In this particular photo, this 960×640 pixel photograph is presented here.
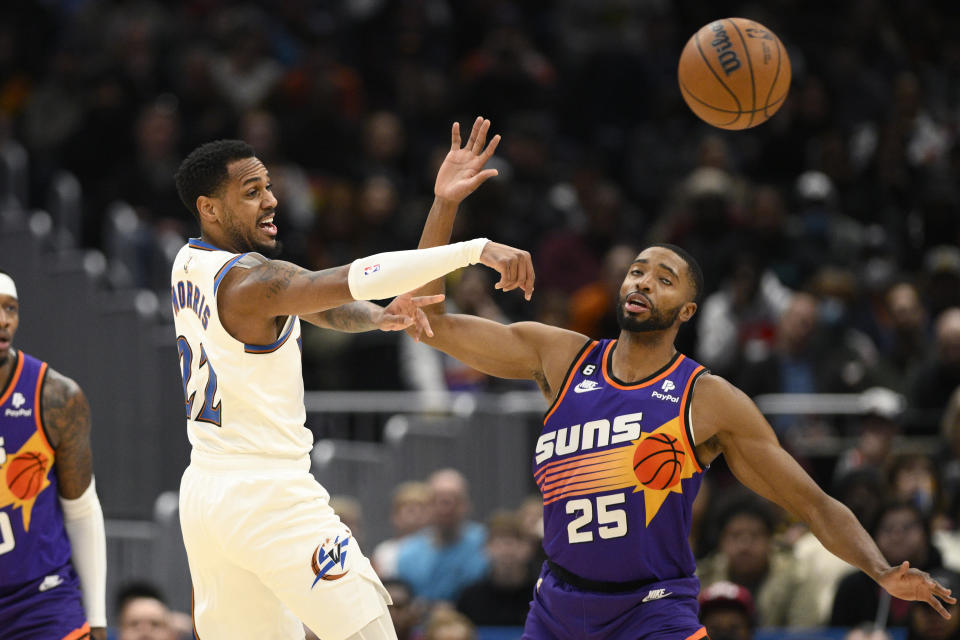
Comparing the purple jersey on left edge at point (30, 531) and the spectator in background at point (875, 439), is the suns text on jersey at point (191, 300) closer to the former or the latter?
the purple jersey on left edge at point (30, 531)

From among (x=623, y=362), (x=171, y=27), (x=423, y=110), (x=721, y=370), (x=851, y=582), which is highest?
(x=171, y=27)

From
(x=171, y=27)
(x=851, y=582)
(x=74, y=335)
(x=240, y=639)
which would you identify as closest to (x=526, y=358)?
(x=240, y=639)

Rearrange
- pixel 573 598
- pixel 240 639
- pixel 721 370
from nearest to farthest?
1. pixel 240 639
2. pixel 573 598
3. pixel 721 370

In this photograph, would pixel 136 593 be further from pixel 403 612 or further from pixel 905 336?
pixel 905 336

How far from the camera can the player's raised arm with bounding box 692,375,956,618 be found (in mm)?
6078

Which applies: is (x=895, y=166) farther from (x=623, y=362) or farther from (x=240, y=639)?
(x=240, y=639)

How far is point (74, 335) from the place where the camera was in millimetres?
11477

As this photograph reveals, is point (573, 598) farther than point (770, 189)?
No

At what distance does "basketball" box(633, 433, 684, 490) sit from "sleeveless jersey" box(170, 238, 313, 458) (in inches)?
55.6

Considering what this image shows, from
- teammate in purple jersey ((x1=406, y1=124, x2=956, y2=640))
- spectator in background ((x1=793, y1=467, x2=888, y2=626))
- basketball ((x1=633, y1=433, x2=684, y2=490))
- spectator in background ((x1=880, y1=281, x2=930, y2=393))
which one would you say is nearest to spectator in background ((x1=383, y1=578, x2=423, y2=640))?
spectator in background ((x1=793, y1=467, x2=888, y2=626))

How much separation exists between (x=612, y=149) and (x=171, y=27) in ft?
15.9

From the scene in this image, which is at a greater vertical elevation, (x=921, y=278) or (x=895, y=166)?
(x=895, y=166)

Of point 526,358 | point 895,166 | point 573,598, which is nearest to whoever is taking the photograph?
point 573,598

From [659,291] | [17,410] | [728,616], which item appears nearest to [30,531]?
Answer: [17,410]
